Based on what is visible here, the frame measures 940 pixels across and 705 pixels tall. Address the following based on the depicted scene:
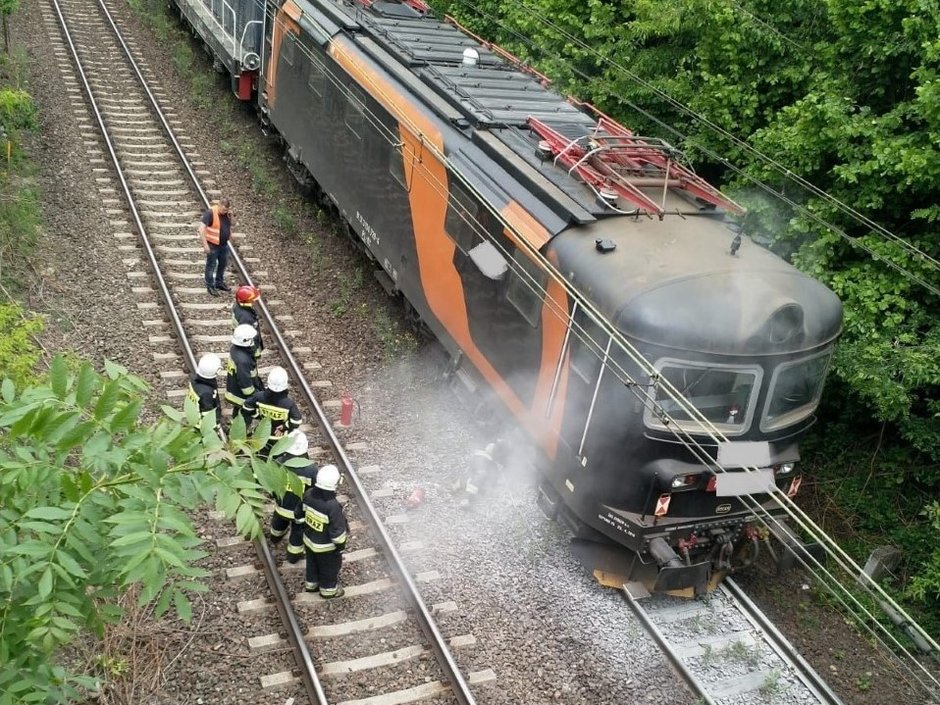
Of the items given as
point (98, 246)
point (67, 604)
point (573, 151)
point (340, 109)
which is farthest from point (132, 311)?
point (67, 604)

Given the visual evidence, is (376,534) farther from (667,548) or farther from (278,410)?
(667,548)

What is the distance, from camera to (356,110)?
38.2 ft

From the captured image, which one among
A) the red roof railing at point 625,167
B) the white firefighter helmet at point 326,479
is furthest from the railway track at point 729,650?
the red roof railing at point 625,167

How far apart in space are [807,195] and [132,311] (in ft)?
27.2

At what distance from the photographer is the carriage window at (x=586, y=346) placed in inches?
287

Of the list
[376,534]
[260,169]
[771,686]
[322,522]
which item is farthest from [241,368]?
[260,169]

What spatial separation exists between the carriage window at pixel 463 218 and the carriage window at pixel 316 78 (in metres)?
4.31

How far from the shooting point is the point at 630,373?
7.14 m

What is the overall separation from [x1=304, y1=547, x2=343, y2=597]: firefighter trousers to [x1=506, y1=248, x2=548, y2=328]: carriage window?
2.74 meters

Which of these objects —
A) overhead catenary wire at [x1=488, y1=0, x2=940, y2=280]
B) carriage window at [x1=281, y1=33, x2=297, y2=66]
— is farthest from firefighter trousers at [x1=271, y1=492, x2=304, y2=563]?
carriage window at [x1=281, y1=33, x2=297, y2=66]

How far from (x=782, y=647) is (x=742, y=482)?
5.70 feet

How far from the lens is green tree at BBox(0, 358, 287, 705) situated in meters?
3.85

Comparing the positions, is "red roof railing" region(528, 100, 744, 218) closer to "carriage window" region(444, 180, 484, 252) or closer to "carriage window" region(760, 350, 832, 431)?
"carriage window" region(444, 180, 484, 252)

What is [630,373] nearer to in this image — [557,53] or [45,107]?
[557,53]
